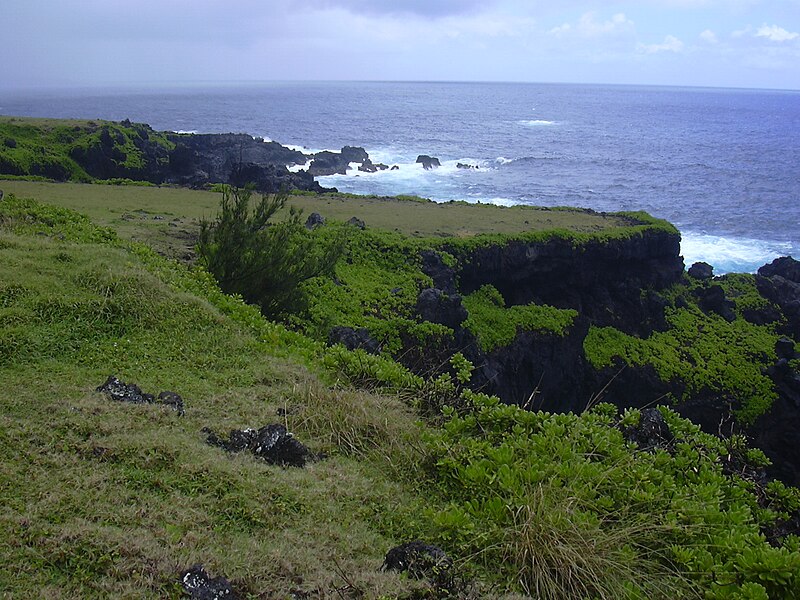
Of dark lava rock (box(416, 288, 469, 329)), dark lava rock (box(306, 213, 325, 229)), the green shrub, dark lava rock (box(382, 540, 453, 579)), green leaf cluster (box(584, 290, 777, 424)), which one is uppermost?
dark lava rock (box(306, 213, 325, 229))

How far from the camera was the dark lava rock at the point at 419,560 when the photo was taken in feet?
14.5

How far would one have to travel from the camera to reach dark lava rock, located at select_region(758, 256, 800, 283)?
1228 inches

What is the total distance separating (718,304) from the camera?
2861 cm

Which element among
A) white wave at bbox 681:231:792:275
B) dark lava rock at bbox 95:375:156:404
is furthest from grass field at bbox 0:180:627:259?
white wave at bbox 681:231:792:275

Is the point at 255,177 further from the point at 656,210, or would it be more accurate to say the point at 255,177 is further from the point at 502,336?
the point at 656,210

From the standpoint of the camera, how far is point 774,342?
26141 mm

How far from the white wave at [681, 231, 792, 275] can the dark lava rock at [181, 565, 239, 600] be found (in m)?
41.9

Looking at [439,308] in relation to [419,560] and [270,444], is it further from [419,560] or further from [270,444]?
[419,560]

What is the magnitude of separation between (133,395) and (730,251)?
153 ft

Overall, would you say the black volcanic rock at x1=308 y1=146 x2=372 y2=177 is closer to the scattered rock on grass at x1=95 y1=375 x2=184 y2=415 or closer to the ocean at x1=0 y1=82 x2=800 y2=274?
the ocean at x1=0 y1=82 x2=800 y2=274

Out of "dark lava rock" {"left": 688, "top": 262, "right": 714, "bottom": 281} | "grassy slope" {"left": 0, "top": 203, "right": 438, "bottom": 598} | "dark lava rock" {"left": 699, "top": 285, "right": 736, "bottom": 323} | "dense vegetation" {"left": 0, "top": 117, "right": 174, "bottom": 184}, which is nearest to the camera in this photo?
"grassy slope" {"left": 0, "top": 203, "right": 438, "bottom": 598}

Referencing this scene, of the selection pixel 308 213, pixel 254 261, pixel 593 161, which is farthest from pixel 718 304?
pixel 593 161

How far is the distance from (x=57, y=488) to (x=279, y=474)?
6.10 ft

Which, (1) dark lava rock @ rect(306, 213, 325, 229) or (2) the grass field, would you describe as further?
(1) dark lava rock @ rect(306, 213, 325, 229)
